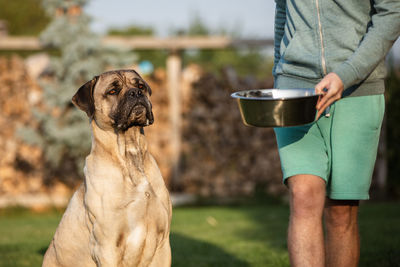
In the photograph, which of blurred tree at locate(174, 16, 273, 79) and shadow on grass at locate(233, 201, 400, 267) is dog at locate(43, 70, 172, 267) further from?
blurred tree at locate(174, 16, 273, 79)

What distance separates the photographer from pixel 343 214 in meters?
3.02

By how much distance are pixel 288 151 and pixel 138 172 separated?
0.92 metres

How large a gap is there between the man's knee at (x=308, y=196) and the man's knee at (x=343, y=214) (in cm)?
23

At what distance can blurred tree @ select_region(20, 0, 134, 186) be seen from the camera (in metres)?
8.49

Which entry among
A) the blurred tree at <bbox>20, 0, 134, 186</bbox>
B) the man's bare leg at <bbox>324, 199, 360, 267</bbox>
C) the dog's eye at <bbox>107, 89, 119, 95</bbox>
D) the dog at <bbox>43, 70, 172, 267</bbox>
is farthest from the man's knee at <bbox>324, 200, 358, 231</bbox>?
the blurred tree at <bbox>20, 0, 134, 186</bbox>

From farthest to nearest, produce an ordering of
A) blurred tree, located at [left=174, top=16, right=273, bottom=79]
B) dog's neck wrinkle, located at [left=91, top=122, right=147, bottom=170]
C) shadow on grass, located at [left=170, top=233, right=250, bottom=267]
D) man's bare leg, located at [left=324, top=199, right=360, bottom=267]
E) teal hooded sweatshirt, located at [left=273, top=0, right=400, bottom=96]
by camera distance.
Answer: blurred tree, located at [left=174, top=16, right=273, bottom=79]
shadow on grass, located at [left=170, top=233, right=250, bottom=267]
dog's neck wrinkle, located at [left=91, top=122, right=147, bottom=170]
man's bare leg, located at [left=324, top=199, right=360, bottom=267]
teal hooded sweatshirt, located at [left=273, top=0, right=400, bottom=96]

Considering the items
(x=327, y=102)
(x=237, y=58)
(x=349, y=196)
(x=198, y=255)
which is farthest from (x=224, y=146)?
(x=237, y=58)

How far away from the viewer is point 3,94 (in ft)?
31.0

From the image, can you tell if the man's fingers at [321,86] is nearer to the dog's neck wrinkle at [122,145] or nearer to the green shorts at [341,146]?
the green shorts at [341,146]

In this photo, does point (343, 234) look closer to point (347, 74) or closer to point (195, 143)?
point (347, 74)

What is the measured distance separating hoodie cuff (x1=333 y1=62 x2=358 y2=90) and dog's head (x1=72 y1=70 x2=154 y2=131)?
1260 mm

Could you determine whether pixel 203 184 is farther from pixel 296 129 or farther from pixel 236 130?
pixel 296 129

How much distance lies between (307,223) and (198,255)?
234 cm

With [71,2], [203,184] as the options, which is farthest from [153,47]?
[203,184]
